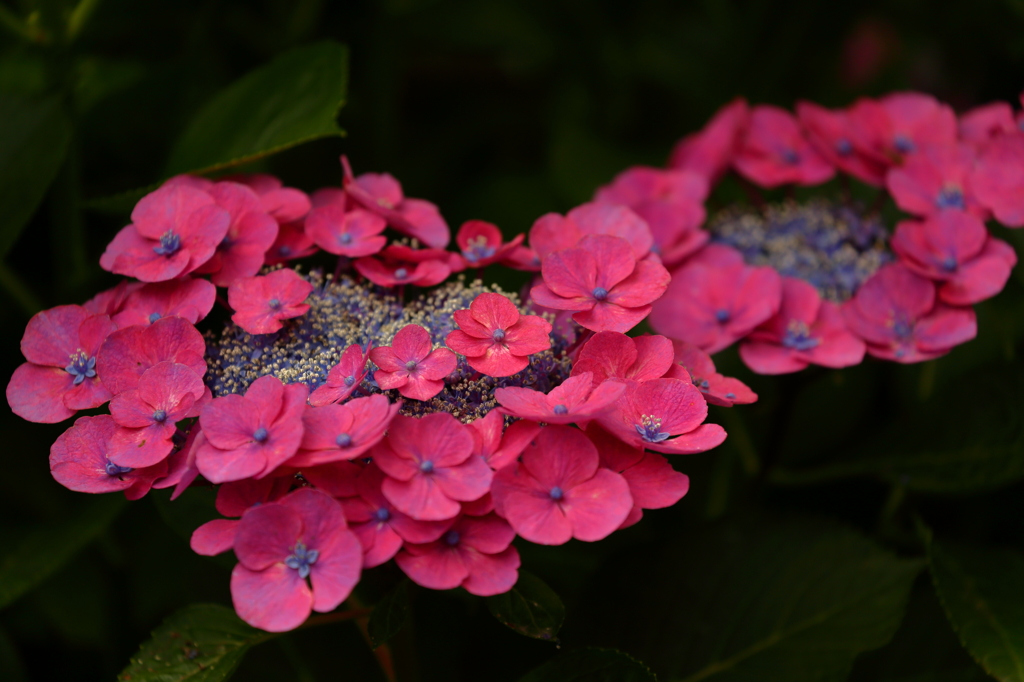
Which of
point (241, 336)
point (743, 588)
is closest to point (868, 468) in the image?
point (743, 588)

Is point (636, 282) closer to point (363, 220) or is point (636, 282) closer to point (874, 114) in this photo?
point (363, 220)

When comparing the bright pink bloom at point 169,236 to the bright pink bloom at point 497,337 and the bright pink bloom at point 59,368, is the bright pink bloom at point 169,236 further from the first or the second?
the bright pink bloom at point 497,337

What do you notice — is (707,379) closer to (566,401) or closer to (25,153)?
(566,401)

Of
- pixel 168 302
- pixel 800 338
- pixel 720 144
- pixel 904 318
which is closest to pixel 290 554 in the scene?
pixel 168 302

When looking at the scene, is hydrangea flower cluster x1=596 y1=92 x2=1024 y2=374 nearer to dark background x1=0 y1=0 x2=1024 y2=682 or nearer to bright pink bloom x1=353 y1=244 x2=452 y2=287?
dark background x1=0 y1=0 x2=1024 y2=682

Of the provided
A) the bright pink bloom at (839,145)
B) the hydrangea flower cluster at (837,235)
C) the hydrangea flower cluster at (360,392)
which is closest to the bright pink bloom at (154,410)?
the hydrangea flower cluster at (360,392)
